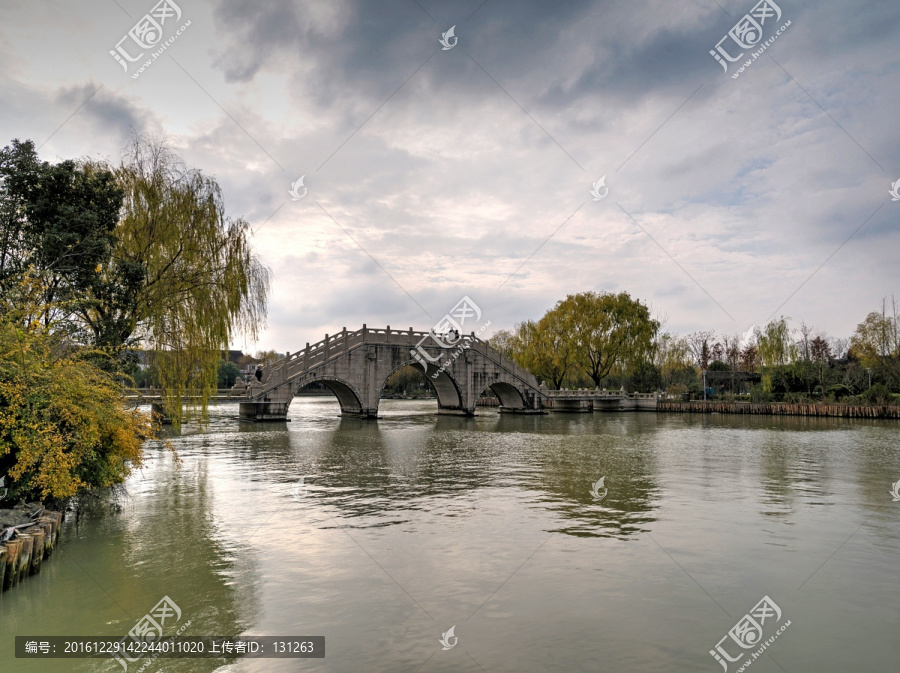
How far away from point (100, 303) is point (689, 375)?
2200 inches

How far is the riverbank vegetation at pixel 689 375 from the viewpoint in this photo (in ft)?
136

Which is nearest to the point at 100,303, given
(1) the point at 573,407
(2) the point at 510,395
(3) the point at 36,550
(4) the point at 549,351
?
(3) the point at 36,550

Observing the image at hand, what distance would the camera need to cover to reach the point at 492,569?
7.31 m

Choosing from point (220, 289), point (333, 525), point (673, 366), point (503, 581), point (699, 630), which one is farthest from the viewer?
point (673, 366)

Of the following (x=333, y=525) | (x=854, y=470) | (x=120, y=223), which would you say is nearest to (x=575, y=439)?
(x=854, y=470)

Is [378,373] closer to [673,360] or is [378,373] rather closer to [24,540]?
[24,540]

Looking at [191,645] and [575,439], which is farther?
[575,439]

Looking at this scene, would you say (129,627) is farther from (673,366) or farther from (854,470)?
(673,366)

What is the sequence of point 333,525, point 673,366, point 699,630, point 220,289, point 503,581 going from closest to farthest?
point 699,630, point 503,581, point 333,525, point 220,289, point 673,366

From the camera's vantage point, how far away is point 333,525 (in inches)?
368

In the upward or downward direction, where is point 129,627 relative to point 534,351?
downward

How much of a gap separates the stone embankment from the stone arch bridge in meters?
21.5

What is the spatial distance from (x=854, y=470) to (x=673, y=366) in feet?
162

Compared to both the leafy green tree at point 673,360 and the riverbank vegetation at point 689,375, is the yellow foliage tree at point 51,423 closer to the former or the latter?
the riverbank vegetation at point 689,375
